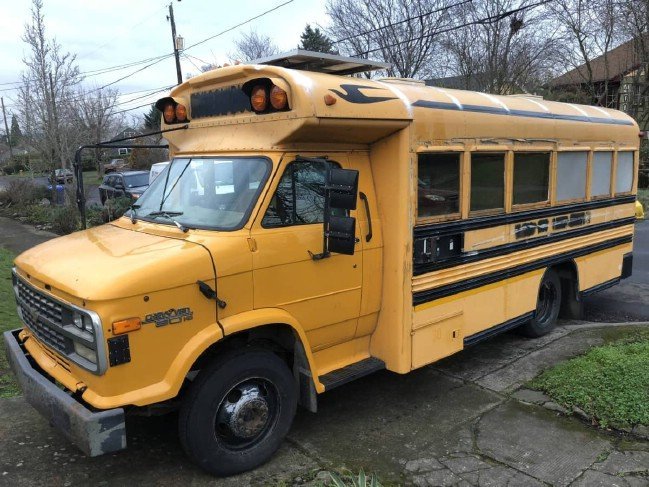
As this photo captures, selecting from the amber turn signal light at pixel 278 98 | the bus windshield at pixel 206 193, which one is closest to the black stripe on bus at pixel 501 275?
the bus windshield at pixel 206 193

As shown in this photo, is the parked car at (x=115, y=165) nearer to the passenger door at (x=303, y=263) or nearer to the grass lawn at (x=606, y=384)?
the passenger door at (x=303, y=263)

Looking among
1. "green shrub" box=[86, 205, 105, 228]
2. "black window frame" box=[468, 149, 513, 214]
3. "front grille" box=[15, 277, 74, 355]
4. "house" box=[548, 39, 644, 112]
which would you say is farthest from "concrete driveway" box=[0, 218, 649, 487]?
"house" box=[548, 39, 644, 112]

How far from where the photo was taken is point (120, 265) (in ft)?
10.6

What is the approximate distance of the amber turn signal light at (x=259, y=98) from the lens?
3818 mm

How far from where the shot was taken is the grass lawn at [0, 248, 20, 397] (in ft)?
16.5

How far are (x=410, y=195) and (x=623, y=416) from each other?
2422mm

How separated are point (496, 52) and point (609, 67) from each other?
670cm

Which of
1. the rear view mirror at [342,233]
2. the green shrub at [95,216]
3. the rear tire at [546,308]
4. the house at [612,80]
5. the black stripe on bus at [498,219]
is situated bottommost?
the rear tire at [546,308]

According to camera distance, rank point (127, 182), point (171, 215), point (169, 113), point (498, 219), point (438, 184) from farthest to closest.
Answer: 1. point (127, 182)
2. point (498, 219)
3. point (169, 113)
4. point (438, 184)
5. point (171, 215)

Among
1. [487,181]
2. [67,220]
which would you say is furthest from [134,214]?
[67,220]

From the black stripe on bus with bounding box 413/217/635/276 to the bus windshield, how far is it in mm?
1504

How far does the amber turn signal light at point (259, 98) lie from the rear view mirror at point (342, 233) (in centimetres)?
93

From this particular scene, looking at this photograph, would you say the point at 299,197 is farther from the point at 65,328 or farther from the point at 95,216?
the point at 95,216

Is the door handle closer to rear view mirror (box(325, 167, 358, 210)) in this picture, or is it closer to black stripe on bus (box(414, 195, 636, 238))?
black stripe on bus (box(414, 195, 636, 238))
